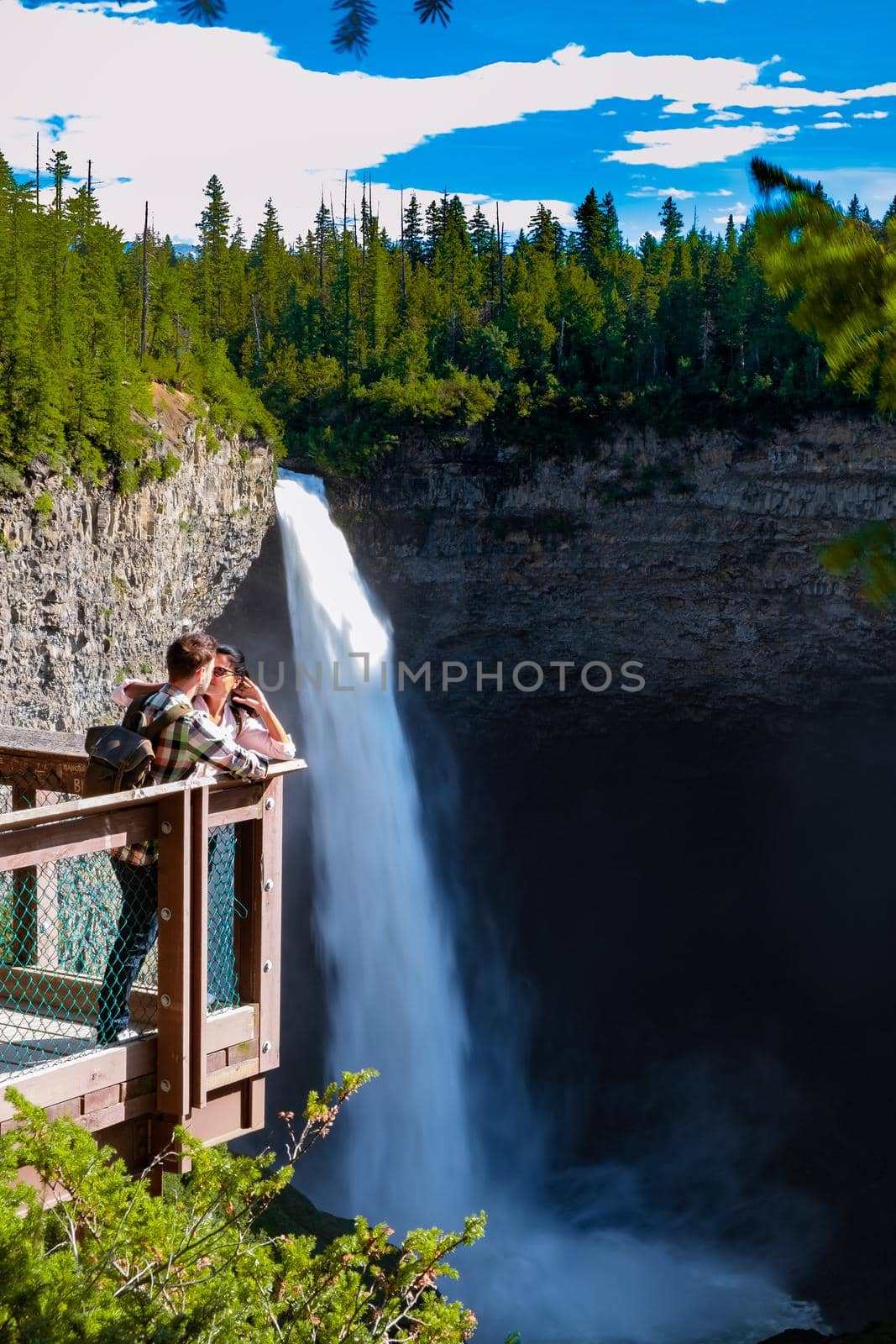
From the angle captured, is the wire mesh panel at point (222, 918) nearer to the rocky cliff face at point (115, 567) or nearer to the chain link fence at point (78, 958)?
the chain link fence at point (78, 958)

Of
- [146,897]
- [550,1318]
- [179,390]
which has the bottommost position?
[550,1318]

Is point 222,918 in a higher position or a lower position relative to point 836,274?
lower

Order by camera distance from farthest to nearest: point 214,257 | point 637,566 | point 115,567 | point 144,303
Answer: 1. point 214,257
2. point 637,566
3. point 144,303
4. point 115,567

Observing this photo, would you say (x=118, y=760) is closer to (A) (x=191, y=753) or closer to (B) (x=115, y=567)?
(A) (x=191, y=753)

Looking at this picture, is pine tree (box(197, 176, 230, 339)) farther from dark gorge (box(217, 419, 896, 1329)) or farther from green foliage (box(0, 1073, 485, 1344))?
green foliage (box(0, 1073, 485, 1344))

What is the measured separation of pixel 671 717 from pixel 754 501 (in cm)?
565

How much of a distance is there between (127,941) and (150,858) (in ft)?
1.24

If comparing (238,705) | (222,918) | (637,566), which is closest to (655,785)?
(637,566)

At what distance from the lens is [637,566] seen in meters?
27.4

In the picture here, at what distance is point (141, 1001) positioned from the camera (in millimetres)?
4957

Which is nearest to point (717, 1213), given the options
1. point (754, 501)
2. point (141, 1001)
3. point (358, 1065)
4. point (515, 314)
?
point (358, 1065)

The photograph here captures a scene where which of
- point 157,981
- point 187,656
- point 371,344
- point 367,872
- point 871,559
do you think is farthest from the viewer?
point 371,344

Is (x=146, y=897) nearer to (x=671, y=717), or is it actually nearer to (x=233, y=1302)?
(x=233, y=1302)

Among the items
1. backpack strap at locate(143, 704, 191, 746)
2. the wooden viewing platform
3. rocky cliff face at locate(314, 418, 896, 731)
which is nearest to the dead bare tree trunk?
rocky cliff face at locate(314, 418, 896, 731)
